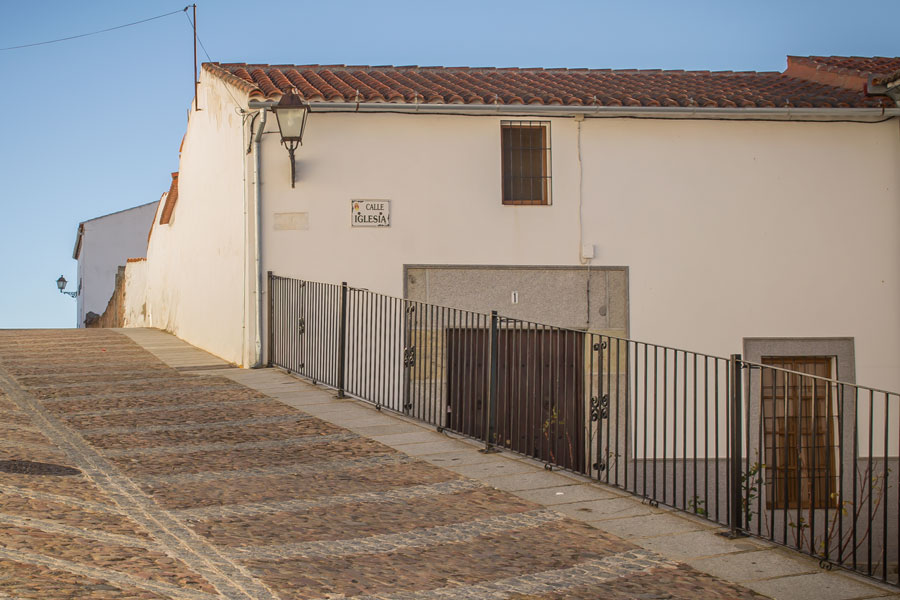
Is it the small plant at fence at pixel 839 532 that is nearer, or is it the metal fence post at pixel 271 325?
the small plant at fence at pixel 839 532

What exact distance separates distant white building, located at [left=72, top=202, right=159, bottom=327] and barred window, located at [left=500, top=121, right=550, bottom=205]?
28.5 meters

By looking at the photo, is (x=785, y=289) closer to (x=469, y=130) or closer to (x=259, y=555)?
(x=469, y=130)

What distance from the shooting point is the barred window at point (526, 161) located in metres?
13.6

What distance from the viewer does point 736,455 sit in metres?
6.37

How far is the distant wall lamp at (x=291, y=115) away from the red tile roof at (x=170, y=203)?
30.1 feet

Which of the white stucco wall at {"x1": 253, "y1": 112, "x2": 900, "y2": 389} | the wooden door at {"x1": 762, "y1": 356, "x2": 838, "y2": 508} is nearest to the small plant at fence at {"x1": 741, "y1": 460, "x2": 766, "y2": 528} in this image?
the wooden door at {"x1": 762, "y1": 356, "x2": 838, "y2": 508}

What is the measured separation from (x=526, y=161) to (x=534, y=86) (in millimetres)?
1592

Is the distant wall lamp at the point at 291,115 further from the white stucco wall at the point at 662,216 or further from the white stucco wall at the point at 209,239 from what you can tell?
the white stucco wall at the point at 209,239

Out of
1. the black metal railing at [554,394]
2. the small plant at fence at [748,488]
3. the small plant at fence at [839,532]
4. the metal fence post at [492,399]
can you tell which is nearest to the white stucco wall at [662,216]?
the black metal railing at [554,394]

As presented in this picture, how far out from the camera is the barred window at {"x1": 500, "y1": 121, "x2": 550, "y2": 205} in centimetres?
1364

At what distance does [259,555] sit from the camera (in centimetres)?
530

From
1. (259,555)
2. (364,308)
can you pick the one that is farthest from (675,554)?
(364,308)

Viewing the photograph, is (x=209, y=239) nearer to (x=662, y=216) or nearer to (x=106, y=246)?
(x=662, y=216)

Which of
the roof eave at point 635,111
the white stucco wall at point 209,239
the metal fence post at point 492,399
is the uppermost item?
the roof eave at point 635,111
